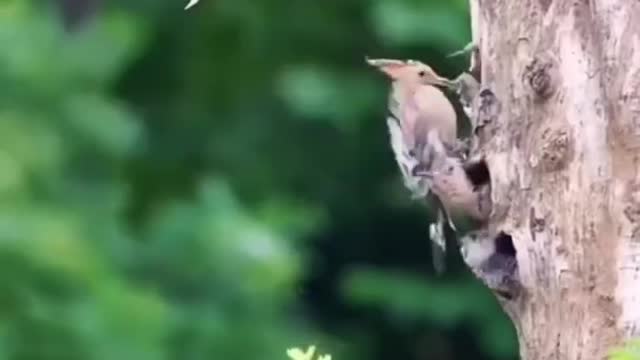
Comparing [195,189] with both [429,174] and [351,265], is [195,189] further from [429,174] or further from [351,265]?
[429,174]

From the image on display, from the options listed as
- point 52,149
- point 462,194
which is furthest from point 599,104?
point 52,149

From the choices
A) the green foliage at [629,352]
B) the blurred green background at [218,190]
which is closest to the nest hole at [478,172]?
the green foliage at [629,352]

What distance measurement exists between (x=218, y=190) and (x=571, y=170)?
398cm

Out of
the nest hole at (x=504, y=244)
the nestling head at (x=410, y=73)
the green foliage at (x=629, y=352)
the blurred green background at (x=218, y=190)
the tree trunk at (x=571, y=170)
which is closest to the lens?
the green foliage at (x=629, y=352)

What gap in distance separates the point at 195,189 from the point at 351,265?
1.04 meters

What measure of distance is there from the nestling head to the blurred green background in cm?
305

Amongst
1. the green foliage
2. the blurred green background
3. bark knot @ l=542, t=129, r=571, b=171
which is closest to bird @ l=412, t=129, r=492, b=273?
bark knot @ l=542, t=129, r=571, b=171

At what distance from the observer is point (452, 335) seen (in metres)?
7.37

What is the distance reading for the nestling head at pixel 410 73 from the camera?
227 cm

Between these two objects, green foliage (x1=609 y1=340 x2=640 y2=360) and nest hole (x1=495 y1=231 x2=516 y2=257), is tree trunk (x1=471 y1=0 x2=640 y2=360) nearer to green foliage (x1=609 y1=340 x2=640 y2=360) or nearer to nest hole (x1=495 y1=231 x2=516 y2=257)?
nest hole (x1=495 y1=231 x2=516 y2=257)

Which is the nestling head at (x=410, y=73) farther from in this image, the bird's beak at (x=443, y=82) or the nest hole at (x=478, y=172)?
the nest hole at (x=478, y=172)

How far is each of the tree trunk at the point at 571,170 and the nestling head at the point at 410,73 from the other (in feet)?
0.36

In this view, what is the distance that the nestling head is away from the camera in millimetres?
2266

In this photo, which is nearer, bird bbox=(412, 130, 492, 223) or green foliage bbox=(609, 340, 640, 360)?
green foliage bbox=(609, 340, 640, 360)
